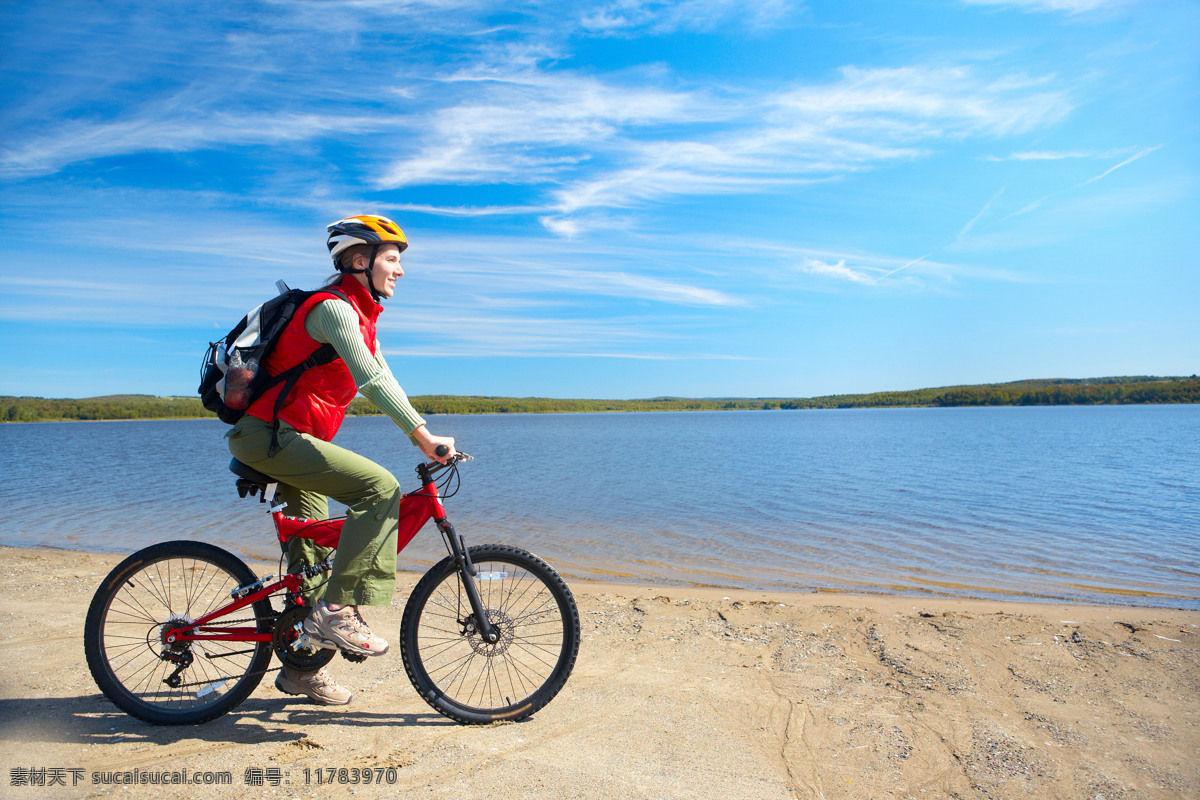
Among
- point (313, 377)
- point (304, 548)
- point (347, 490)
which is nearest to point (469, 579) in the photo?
point (347, 490)

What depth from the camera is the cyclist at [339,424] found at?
3.08m

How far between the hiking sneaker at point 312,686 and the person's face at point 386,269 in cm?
229

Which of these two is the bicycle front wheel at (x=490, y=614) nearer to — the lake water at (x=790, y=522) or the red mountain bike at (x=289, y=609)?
the red mountain bike at (x=289, y=609)

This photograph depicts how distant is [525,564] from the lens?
3.56 metres

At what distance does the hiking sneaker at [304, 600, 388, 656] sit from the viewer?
331 centimetres

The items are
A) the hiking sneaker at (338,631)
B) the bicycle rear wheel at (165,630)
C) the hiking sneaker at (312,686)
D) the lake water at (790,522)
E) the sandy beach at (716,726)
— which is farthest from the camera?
the lake water at (790,522)

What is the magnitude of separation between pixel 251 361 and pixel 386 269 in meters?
0.81

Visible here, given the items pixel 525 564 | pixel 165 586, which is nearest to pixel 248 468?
pixel 165 586

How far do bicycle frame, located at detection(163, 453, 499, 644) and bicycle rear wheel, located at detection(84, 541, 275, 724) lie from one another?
0.05m

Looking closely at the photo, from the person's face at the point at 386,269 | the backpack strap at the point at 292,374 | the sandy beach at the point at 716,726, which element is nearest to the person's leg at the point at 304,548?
the backpack strap at the point at 292,374

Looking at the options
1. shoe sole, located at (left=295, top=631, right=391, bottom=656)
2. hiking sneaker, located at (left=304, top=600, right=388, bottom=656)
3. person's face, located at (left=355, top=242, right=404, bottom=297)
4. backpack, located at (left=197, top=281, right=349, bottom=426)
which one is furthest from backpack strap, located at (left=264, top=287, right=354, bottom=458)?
shoe sole, located at (left=295, top=631, right=391, bottom=656)

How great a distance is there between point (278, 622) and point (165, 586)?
3.17 feet

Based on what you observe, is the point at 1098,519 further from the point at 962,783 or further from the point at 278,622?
the point at 278,622

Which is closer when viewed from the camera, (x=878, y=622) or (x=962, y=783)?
(x=962, y=783)
